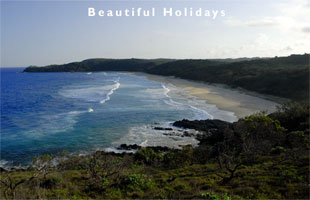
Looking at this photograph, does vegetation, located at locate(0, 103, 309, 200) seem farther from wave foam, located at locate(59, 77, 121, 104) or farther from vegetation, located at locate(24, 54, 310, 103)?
wave foam, located at locate(59, 77, 121, 104)

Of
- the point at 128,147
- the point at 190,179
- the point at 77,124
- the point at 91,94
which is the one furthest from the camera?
the point at 91,94

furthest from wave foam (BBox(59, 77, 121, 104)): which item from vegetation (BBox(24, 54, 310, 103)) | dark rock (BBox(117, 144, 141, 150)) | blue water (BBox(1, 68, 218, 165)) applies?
vegetation (BBox(24, 54, 310, 103))

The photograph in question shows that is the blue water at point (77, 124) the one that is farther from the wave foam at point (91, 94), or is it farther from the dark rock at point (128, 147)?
the wave foam at point (91, 94)

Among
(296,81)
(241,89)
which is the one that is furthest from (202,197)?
(241,89)

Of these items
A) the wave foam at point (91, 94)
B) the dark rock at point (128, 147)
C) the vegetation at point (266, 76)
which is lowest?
the dark rock at point (128, 147)

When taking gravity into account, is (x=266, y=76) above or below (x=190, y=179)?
above

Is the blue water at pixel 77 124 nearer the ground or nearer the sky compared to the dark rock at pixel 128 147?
nearer the sky

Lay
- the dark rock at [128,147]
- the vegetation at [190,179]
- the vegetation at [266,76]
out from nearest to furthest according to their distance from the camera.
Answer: the vegetation at [190,179], the dark rock at [128,147], the vegetation at [266,76]

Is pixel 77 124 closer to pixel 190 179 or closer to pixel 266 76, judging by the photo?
pixel 190 179

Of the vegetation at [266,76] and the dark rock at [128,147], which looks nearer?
the dark rock at [128,147]

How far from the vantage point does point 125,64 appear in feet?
527

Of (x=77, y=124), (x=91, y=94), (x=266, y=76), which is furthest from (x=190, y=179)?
(x=266, y=76)

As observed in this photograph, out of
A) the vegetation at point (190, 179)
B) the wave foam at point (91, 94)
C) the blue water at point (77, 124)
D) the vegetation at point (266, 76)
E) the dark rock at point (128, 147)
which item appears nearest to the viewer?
the vegetation at point (190, 179)

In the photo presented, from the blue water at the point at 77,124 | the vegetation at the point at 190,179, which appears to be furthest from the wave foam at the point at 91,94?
the vegetation at the point at 190,179
